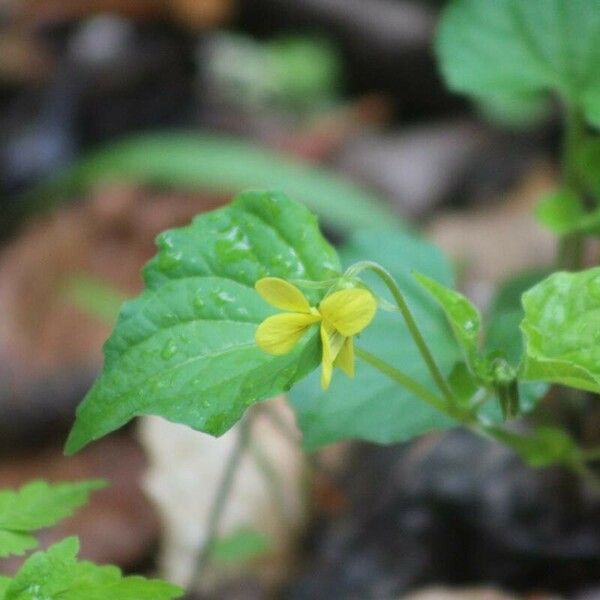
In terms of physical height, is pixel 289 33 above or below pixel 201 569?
above

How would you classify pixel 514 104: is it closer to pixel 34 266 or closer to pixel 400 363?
pixel 34 266

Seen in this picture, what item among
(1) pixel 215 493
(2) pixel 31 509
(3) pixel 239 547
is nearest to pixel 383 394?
(2) pixel 31 509

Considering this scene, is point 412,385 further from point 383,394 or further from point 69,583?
point 69,583

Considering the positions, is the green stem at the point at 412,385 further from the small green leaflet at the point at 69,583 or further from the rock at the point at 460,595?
the rock at the point at 460,595

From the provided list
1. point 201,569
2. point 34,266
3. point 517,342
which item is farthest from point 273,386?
point 34,266

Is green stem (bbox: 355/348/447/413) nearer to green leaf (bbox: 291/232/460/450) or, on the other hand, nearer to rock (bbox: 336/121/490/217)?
green leaf (bbox: 291/232/460/450)

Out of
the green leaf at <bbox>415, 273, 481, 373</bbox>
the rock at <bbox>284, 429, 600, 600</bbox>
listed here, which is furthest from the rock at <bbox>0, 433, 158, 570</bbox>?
the green leaf at <bbox>415, 273, 481, 373</bbox>
